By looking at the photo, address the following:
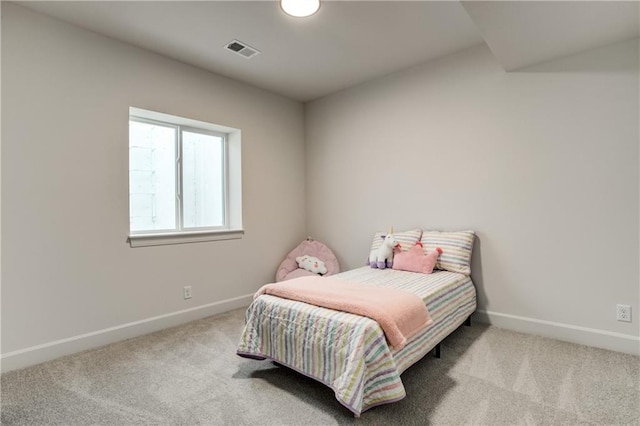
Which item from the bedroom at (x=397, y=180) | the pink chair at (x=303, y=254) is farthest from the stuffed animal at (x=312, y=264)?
the bedroom at (x=397, y=180)

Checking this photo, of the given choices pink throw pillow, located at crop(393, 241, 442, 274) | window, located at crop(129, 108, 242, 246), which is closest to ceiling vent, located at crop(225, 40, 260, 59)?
window, located at crop(129, 108, 242, 246)

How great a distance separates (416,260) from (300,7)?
2165 millimetres

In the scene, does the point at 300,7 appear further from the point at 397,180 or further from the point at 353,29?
the point at 397,180

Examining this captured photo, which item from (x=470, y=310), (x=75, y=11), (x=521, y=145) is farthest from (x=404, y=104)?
(x=75, y=11)

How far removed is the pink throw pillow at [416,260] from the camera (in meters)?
2.75

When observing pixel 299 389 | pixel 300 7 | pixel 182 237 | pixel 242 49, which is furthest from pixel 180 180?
pixel 299 389

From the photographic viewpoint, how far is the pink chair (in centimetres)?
376

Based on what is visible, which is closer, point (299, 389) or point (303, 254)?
point (299, 389)

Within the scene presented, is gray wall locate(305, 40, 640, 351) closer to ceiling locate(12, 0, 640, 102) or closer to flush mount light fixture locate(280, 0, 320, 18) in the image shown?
ceiling locate(12, 0, 640, 102)

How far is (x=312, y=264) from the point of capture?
378 centimetres

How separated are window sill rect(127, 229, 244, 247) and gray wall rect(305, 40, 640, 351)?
1455 mm

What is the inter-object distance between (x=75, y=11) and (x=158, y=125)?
1041 mm

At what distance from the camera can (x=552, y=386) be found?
1.86 meters

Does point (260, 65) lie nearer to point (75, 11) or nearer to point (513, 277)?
point (75, 11)
